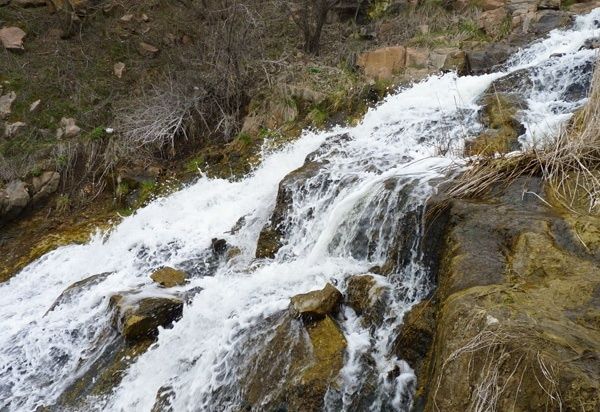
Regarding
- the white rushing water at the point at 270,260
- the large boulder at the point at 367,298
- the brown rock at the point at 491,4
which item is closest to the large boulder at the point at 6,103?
the white rushing water at the point at 270,260

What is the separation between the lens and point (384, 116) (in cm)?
680

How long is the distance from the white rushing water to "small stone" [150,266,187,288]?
11 centimetres

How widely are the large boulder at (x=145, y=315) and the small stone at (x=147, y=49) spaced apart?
22.1 ft

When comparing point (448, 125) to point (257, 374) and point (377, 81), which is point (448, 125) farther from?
point (257, 374)

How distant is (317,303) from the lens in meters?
3.25

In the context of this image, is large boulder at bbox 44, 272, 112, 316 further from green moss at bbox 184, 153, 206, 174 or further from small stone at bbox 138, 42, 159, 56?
small stone at bbox 138, 42, 159, 56

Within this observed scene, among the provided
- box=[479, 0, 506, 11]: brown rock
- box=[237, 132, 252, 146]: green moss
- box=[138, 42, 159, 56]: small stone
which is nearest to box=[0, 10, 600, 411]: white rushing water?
box=[237, 132, 252, 146]: green moss

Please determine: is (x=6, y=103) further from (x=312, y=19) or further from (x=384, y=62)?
(x=384, y=62)

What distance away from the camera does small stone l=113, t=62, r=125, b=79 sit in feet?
30.8

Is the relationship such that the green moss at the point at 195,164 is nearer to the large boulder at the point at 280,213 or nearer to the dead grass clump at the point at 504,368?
the large boulder at the point at 280,213

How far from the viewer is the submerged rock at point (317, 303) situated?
3225mm

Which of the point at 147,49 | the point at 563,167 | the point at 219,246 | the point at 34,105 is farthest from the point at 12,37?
the point at 563,167

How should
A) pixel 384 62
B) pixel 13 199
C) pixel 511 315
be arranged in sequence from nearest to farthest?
pixel 511 315, pixel 13 199, pixel 384 62

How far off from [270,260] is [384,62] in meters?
4.75
